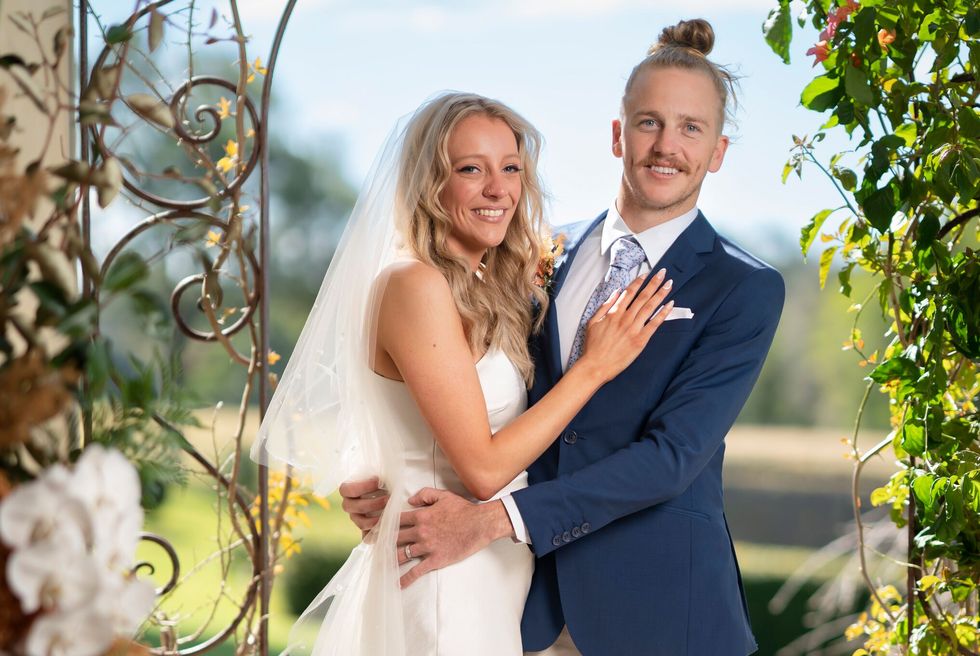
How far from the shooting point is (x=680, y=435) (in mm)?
1916

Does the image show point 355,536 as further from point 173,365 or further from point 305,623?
point 173,365

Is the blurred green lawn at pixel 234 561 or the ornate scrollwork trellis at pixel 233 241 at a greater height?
the ornate scrollwork trellis at pixel 233 241

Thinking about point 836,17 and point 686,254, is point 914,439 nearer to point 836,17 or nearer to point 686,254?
point 686,254

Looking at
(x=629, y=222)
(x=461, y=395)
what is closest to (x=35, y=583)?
(x=461, y=395)

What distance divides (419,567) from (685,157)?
0.98 meters

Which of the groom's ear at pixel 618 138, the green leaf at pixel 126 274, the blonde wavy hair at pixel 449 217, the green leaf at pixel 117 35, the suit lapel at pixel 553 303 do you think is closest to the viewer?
the green leaf at pixel 126 274

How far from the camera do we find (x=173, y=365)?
3.51 feet

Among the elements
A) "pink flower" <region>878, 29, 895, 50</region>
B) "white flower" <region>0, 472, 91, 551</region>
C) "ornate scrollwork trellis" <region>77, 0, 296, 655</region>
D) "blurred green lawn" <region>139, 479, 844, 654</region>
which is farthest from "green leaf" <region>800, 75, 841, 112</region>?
"blurred green lawn" <region>139, 479, 844, 654</region>

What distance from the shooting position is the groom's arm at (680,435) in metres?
1.89

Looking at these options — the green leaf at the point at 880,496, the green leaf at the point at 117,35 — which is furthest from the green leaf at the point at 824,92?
the green leaf at the point at 117,35

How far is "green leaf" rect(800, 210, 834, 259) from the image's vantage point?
2.28 meters

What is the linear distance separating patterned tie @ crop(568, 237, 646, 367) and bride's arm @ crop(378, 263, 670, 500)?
21 cm

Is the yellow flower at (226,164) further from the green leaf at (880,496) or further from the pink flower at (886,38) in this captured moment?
the green leaf at (880,496)

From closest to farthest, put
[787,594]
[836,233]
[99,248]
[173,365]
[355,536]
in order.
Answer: [173,365] → [836,233] → [99,248] → [787,594] → [355,536]
